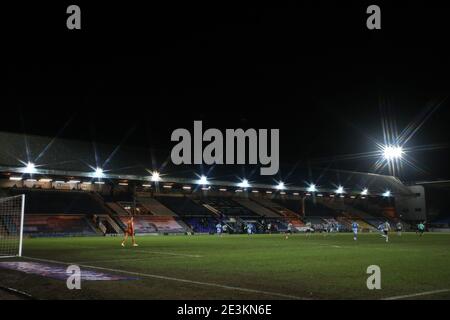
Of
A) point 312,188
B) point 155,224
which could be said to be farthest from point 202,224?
point 312,188

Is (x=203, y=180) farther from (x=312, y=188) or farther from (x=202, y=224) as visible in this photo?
(x=312, y=188)

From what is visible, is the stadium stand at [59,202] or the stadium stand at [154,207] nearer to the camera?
the stadium stand at [59,202]

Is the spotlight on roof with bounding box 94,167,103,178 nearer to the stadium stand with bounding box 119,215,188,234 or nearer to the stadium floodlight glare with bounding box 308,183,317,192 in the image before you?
the stadium stand with bounding box 119,215,188,234

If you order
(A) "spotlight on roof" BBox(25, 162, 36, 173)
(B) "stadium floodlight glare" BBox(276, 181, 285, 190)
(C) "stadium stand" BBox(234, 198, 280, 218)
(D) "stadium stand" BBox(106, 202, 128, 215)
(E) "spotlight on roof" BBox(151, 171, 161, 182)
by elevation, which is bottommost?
(D) "stadium stand" BBox(106, 202, 128, 215)

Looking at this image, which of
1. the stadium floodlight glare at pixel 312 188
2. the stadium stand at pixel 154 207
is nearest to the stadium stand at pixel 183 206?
the stadium stand at pixel 154 207

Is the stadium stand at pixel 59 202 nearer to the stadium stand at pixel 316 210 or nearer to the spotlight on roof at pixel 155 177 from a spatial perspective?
the spotlight on roof at pixel 155 177

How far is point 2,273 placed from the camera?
13578mm

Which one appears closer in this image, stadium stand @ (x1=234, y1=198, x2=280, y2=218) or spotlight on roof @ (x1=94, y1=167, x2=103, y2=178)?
spotlight on roof @ (x1=94, y1=167, x2=103, y2=178)

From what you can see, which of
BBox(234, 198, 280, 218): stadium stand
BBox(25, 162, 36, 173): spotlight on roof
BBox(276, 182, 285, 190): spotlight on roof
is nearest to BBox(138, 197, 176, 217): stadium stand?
BBox(234, 198, 280, 218): stadium stand

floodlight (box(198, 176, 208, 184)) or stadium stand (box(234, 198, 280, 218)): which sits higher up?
floodlight (box(198, 176, 208, 184))
